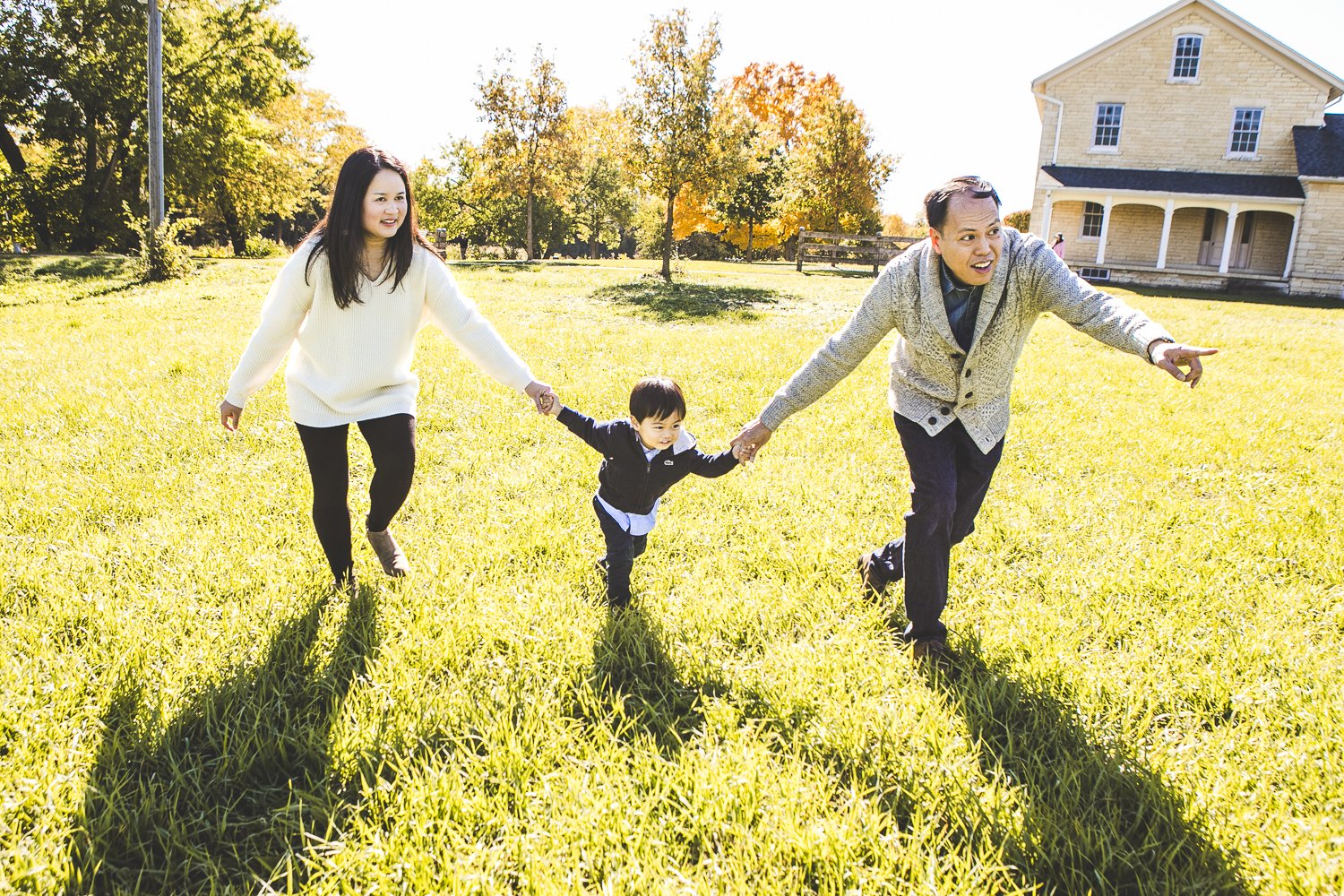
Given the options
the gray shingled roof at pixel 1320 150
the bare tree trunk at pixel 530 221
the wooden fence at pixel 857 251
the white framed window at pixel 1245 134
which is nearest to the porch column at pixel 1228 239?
the gray shingled roof at pixel 1320 150

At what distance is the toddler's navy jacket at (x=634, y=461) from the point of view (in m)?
3.46

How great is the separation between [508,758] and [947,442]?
7.25 feet

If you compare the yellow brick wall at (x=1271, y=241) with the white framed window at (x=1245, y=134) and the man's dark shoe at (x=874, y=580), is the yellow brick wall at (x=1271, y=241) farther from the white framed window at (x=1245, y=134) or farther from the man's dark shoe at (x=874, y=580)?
the man's dark shoe at (x=874, y=580)

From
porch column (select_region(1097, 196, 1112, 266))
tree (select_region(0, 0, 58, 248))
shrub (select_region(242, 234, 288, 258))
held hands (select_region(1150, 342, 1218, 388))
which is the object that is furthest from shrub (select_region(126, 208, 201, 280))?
porch column (select_region(1097, 196, 1112, 266))

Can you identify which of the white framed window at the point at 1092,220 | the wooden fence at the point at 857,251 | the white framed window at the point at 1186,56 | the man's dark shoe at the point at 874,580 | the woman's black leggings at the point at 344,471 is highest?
the white framed window at the point at 1186,56

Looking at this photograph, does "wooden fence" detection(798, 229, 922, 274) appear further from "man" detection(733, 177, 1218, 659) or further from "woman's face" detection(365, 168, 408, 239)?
"woman's face" detection(365, 168, 408, 239)

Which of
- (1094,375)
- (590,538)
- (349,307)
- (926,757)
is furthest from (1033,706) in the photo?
(1094,375)

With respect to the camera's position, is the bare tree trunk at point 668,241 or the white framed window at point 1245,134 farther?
the white framed window at point 1245,134

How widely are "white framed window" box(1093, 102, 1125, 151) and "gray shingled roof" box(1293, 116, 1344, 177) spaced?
573 cm

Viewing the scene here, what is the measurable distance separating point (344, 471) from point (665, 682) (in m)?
1.85

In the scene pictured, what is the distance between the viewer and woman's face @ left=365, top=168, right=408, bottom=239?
3.34 metres

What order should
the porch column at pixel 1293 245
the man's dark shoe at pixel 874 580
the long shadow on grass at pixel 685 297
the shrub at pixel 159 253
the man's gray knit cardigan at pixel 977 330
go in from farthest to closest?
the porch column at pixel 1293 245 < the shrub at pixel 159 253 < the long shadow on grass at pixel 685 297 < the man's dark shoe at pixel 874 580 < the man's gray knit cardigan at pixel 977 330

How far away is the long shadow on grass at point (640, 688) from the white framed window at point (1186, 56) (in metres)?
33.9

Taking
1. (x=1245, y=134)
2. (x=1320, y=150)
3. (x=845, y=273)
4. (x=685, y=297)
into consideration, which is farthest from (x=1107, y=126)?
(x=685, y=297)
